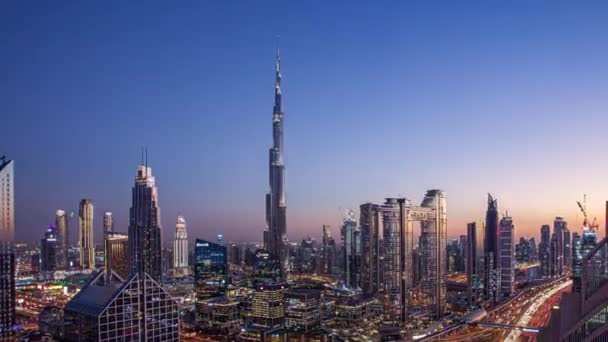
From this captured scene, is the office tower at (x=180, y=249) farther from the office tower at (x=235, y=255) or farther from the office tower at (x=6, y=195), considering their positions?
the office tower at (x=6, y=195)

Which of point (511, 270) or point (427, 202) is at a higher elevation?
point (427, 202)

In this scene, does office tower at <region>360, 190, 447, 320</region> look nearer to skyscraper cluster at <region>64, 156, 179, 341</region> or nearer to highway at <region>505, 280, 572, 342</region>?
highway at <region>505, 280, 572, 342</region>

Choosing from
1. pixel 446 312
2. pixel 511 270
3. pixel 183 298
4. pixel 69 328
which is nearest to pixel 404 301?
pixel 446 312

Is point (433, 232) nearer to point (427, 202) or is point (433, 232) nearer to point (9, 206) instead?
point (427, 202)

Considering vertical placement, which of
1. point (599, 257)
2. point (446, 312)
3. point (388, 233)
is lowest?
point (446, 312)

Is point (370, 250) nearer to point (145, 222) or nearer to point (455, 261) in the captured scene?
point (455, 261)

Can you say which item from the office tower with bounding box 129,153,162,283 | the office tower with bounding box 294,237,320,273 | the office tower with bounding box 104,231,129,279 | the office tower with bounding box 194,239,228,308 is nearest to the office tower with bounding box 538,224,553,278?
the office tower with bounding box 294,237,320,273

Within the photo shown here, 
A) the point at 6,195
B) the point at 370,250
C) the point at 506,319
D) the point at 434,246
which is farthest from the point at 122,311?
the point at 434,246
